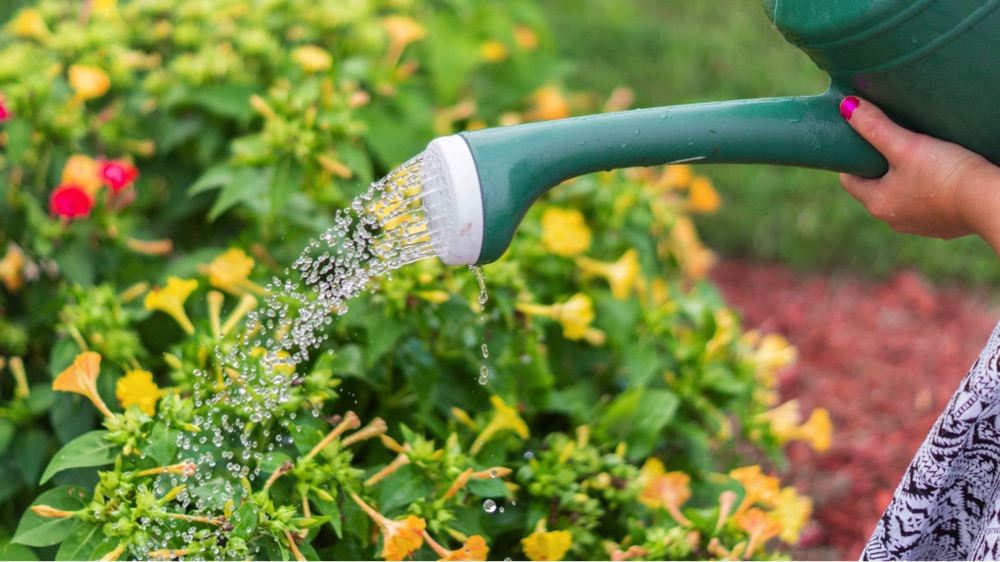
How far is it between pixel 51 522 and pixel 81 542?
82 millimetres

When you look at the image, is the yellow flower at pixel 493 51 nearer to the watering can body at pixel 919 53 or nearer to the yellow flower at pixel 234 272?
the yellow flower at pixel 234 272

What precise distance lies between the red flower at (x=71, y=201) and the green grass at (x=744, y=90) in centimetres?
148

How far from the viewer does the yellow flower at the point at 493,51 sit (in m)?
2.59

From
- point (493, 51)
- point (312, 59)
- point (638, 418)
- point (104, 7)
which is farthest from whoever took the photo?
point (493, 51)

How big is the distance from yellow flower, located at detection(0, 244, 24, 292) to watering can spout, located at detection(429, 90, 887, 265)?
3.88ft

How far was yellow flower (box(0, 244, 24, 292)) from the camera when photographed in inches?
75.0

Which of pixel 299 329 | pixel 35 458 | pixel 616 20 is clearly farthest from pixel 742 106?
pixel 616 20

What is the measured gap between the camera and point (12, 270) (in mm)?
1915

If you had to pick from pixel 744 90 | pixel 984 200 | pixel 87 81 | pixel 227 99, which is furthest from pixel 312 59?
pixel 744 90

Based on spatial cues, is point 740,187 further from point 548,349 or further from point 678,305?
point 548,349

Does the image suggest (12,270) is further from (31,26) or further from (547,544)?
(547,544)

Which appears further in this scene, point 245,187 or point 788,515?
point 245,187

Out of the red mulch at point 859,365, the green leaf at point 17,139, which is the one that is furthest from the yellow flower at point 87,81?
the red mulch at point 859,365

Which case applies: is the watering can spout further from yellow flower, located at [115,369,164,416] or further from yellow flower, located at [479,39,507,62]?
yellow flower, located at [479,39,507,62]
